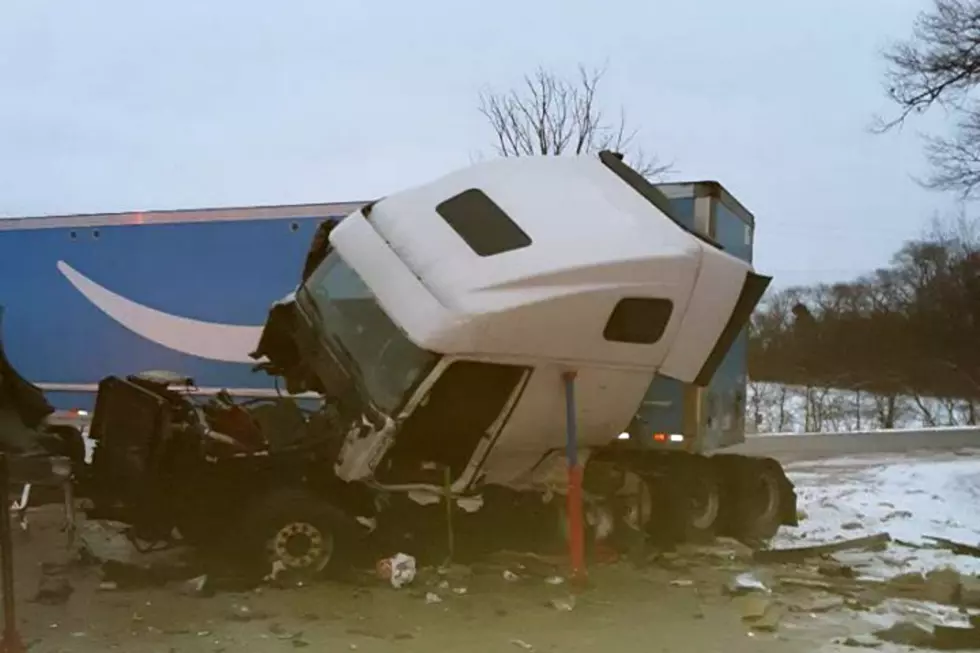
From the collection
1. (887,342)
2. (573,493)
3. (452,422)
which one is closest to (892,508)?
(573,493)

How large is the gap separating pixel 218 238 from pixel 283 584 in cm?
598

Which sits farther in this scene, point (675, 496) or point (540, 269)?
point (675, 496)

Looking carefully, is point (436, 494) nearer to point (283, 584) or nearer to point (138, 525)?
point (283, 584)

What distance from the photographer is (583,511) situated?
8.28 meters

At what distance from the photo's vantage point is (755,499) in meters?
9.52

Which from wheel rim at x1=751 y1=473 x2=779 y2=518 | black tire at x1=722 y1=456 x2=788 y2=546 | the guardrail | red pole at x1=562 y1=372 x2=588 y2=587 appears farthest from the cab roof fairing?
the guardrail

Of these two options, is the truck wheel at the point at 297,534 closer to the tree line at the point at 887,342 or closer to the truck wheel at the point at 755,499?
the truck wheel at the point at 755,499

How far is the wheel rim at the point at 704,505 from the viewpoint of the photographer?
914 cm

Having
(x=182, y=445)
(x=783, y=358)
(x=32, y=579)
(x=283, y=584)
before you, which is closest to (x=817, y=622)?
(x=283, y=584)

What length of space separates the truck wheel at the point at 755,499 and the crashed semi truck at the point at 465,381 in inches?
14.1

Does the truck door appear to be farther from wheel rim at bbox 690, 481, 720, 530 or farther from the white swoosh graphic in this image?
the white swoosh graphic

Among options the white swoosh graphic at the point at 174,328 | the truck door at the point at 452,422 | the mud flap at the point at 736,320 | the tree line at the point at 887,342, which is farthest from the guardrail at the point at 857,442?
the truck door at the point at 452,422

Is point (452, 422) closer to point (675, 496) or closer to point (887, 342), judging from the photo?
point (675, 496)

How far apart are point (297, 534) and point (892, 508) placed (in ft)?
23.7
